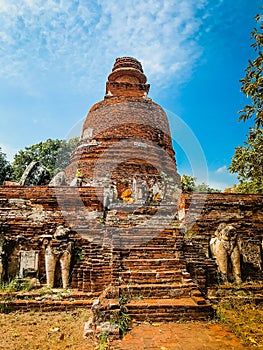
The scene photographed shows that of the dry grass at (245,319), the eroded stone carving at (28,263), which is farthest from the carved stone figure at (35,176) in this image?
the dry grass at (245,319)

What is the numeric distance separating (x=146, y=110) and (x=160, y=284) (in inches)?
344

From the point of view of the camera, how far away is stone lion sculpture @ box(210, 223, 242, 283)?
6.68 metres

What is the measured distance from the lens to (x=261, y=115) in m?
4.47

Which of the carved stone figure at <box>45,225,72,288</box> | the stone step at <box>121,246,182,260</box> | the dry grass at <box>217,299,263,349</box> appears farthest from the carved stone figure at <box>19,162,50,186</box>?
the dry grass at <box>217,299,263,349</box>

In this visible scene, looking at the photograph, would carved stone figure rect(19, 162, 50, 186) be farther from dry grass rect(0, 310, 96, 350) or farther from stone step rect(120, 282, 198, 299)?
stone step rect(120, 282, 198, 299)

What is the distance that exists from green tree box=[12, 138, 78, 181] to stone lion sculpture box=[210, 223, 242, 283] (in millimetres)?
15359

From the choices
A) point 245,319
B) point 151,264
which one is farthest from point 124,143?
point 245,319

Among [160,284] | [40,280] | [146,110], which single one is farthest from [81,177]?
[160,284]

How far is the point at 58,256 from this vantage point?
6.34 m

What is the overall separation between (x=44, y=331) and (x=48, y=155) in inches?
717

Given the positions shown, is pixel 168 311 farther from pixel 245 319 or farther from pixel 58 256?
pixel 58 256

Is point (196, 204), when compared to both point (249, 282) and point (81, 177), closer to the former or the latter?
point (249, 282)

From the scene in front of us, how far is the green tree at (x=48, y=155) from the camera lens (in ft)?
67.4

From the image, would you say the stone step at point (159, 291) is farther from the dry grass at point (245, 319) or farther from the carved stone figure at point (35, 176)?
the carved stone figure at point (35, 176)
